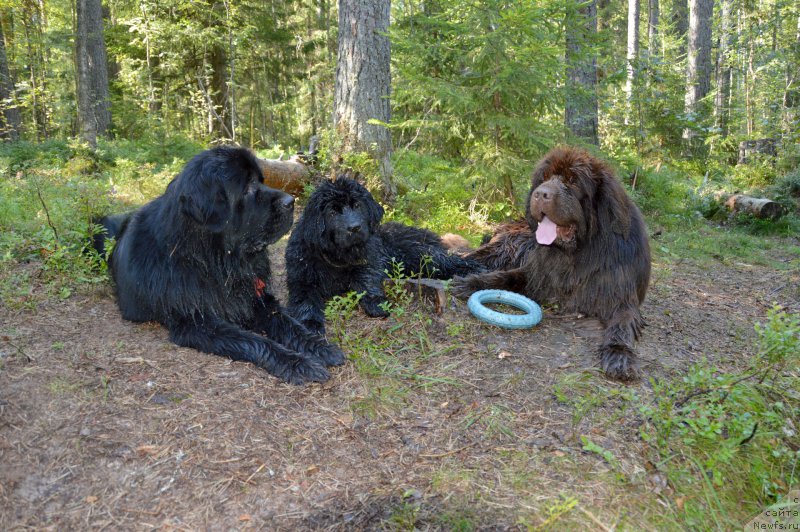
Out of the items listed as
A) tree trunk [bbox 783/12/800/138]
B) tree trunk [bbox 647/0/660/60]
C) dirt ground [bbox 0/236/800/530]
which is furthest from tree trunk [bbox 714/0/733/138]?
dirt ground [bbox 0/236/800/530]

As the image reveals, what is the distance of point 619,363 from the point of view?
3.62 m

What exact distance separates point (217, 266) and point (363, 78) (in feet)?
14.0

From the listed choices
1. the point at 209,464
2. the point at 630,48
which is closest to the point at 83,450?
the point at 209,464

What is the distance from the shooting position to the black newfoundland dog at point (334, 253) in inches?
174

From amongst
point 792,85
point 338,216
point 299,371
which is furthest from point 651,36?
point 299,371

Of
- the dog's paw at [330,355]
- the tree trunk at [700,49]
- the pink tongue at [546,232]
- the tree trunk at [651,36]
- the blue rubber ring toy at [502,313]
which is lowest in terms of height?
the dog's paw at [330,355]

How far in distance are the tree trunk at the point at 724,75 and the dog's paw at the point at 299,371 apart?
14.3 metres

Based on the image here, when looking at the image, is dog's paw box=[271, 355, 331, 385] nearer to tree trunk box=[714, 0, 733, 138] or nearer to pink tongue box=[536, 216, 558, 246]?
pink tongue box=[536, 216, 558, 246]

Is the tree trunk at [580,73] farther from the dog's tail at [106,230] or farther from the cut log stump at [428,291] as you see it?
the dog's tail at [106,230]

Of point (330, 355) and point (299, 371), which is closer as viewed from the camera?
point (299, 371)

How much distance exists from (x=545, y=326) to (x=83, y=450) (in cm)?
345

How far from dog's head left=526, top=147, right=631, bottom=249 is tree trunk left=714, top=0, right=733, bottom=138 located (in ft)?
39.2

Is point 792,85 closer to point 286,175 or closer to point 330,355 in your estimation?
point 286,175

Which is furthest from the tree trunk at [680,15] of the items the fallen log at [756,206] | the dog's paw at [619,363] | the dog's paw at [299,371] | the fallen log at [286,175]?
the dog's paw at [299,371]
